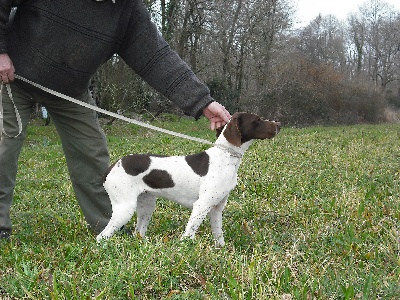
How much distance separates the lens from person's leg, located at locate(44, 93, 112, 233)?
4645 millimetres

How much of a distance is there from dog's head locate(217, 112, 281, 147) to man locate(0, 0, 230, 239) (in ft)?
0.40

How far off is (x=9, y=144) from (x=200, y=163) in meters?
1.60

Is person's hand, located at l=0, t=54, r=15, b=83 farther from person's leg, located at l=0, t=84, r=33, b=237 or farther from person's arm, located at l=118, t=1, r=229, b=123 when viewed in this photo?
person's arm, located at l=118, t=1, r=229, b=123

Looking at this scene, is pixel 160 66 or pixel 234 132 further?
pixel 160 66

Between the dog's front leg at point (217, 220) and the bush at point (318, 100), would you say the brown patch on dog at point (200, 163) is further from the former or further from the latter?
the bush at point (318, 100)

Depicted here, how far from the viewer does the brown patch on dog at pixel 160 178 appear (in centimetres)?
437

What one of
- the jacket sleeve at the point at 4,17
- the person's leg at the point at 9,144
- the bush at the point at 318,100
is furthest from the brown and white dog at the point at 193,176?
the bush at the point at 318,100

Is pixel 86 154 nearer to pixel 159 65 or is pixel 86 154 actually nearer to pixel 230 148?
pixel 159 65

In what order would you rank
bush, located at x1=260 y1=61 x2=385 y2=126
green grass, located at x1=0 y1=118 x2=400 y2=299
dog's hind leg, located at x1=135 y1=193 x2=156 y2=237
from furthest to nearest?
bush, located at x1=260 y1=61 x2=385 y2=126
dog's hind leg, located at x1=135 y1=193 x2=156 y2=237
green grass, located at x1=0 y1=118 x2=400 y2=299

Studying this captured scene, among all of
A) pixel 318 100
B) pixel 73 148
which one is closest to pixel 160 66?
pixel 73 148

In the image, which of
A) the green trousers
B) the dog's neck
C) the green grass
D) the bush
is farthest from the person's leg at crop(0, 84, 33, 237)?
the bush

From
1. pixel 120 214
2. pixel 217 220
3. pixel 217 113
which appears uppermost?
pixel 217 113

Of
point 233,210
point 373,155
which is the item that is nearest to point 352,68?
point 373,155

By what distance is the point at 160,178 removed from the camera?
438 centimetres
